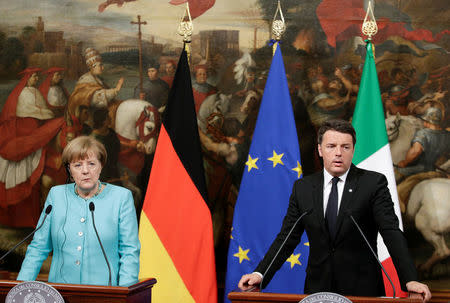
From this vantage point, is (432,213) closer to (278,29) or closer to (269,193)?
(269,193)

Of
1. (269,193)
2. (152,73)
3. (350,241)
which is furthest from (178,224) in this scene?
(350,241)

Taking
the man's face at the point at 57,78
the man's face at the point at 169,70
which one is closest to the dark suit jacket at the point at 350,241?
the man's face at the point at 169,70

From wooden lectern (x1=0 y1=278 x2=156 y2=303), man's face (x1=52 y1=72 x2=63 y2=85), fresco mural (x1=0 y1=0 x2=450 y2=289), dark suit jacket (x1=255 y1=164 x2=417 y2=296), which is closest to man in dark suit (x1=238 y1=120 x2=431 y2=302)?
dark suit jacket (x1=255 y1=164 x2=417 y2=296)

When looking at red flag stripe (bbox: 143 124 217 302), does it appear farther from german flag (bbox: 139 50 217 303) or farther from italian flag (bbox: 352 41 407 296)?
italian flag (bbox: 352 41 407 296)

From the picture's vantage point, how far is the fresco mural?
500 cm

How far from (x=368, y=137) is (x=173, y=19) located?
2.14m

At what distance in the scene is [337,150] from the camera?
288cm

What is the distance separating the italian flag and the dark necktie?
1.54m

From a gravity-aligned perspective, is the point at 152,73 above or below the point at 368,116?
above

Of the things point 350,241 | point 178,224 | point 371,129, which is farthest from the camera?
point 371,129

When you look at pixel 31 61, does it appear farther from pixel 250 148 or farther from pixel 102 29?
pixel 250 148

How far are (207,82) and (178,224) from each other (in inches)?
57.2

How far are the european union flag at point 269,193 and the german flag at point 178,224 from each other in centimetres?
25

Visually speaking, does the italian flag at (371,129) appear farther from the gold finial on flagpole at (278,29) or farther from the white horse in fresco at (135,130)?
the white horse in fresco at (135,130)
